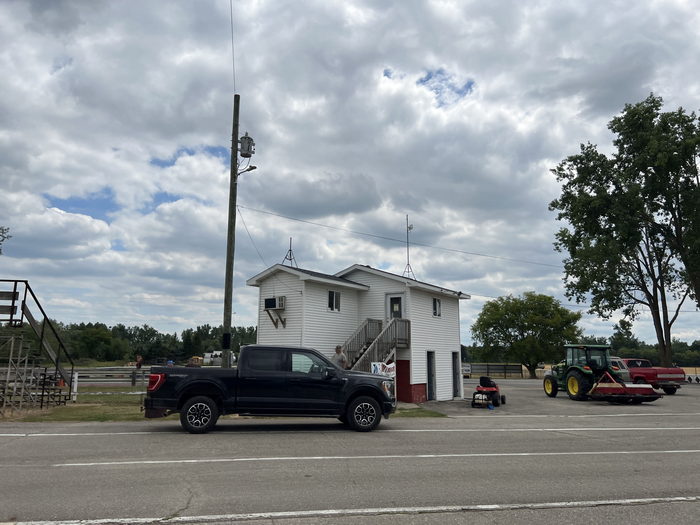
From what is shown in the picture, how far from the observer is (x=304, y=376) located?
1220 cm

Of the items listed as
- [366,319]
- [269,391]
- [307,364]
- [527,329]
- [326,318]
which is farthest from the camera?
[527,329]

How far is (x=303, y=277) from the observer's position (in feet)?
75.6

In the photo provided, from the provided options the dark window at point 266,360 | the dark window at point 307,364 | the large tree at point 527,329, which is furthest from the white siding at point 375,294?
the large tree at point 527,329

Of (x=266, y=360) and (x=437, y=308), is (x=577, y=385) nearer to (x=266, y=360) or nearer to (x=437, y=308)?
(x=437, y=308)

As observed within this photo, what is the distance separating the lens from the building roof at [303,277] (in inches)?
912

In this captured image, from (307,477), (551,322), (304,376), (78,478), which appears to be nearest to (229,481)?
Answer: (307,477)

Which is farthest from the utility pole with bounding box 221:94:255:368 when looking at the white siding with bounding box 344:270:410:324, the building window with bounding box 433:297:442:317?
the building window with bounding box 433:297:442:317

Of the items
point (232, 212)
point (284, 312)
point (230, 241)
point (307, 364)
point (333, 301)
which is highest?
point (232, 212)

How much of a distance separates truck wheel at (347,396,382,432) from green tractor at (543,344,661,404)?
14506 millimetres

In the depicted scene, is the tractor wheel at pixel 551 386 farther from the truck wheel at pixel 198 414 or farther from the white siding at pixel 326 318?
the truck wheel at pixel 198 414

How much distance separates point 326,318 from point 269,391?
12316 mm

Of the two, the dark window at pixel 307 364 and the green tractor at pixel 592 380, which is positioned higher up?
the dark window at pixel 307 364

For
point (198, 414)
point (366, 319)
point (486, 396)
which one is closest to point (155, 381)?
point (198, 414)

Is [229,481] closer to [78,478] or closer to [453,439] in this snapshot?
[78,478]
